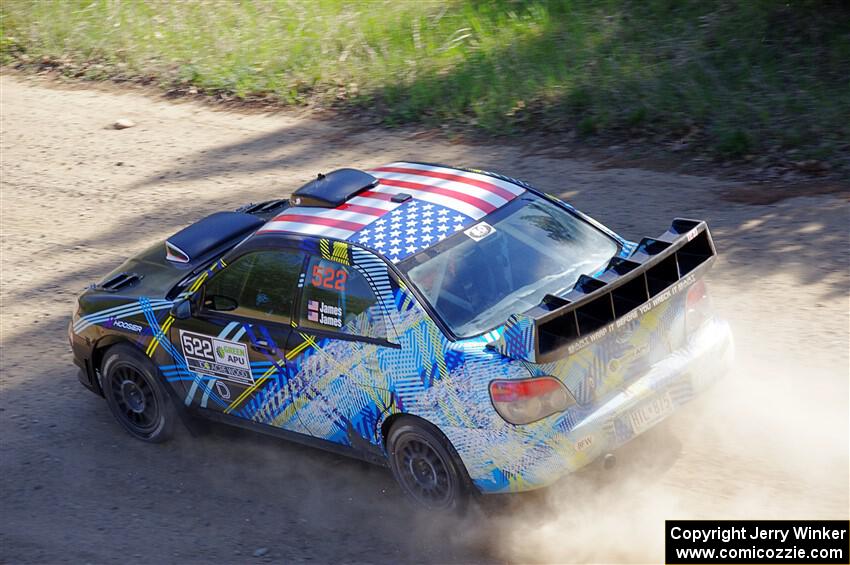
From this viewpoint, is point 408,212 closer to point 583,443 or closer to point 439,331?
point 439,331

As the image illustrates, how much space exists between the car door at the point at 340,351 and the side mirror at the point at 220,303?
0.58 metres

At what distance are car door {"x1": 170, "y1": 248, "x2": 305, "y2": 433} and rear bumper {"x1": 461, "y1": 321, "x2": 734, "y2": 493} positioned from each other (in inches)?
59.8

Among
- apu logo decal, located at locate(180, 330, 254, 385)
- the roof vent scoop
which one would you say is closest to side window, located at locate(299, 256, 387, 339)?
the roof vent scoop

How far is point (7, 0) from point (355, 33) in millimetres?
7673

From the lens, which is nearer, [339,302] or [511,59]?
[339,302]

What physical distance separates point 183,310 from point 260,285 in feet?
2.18

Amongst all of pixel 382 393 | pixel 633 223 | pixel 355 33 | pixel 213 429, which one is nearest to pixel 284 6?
pixel 355 33

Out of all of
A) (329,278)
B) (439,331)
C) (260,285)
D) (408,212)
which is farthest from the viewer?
(260,285)

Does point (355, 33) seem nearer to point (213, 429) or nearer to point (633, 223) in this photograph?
point (633, 223)

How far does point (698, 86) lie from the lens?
11.8 m

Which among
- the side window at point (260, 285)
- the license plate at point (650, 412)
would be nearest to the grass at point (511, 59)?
the license plate at point (650, 412)

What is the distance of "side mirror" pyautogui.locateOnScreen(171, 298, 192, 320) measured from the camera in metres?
6.64

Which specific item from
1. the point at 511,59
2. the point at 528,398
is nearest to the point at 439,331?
the point at 528,398

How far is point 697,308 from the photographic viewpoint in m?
5.85
